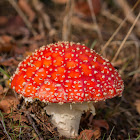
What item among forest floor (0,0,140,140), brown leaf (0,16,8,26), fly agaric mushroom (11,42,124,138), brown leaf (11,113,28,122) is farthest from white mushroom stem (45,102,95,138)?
brown leaf (0,16,8,26)

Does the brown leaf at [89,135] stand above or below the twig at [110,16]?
below

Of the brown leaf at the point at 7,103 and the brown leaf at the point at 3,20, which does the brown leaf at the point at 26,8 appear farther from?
the brown leaf at the point at 7,103

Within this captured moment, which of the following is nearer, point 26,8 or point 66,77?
point 66,77

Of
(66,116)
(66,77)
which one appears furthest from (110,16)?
(66,77)

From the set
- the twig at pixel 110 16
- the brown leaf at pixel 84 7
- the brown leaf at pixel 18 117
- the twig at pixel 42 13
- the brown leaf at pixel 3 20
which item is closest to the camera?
the brown leaf at pixel 18 117

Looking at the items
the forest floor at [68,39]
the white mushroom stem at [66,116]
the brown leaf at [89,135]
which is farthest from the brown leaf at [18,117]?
the brown leaf at [89,135]

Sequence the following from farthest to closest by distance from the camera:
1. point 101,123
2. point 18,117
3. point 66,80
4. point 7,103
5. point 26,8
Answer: point 26,8
point 101,123
point 7,103
point 18,117
point 66,80

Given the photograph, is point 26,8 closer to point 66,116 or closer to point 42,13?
point 42,13

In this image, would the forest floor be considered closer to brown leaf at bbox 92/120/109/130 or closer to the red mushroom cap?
brown leaf at bbox 92/120/109/130
